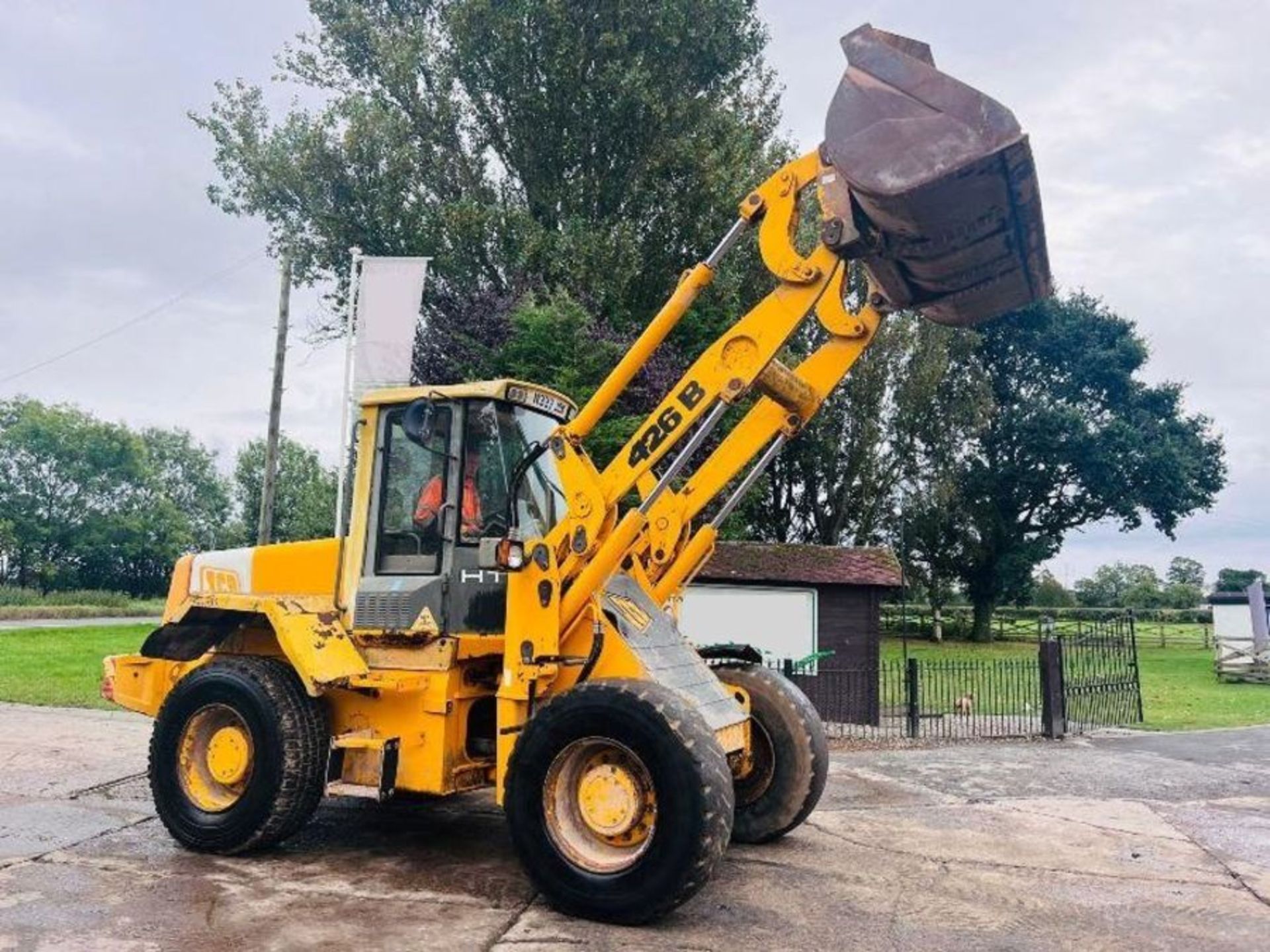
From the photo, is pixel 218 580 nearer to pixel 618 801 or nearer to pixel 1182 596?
pixel 618 801

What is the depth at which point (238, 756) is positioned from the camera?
20.2 feet

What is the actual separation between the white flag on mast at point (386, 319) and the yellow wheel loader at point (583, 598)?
4816mm

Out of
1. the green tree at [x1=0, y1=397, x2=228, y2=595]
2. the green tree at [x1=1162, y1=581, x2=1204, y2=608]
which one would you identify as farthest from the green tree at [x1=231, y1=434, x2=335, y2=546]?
the green tree at [x1=1162, y1=581, x2=1204, y2=608]

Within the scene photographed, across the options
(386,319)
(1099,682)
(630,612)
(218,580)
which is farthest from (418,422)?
(1099,682)

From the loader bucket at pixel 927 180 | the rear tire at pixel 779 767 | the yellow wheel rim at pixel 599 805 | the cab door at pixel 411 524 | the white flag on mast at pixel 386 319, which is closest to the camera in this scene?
the loader bucket at pixel 927 180

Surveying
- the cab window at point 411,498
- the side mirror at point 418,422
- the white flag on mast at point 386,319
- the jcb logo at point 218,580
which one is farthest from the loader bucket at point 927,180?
the white flag on mast at point 386,319

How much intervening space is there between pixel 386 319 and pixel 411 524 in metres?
6.42

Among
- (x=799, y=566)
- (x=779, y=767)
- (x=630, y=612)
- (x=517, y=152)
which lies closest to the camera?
(x=630, y=612)

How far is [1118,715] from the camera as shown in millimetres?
14289

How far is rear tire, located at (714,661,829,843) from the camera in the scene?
21.4 feet

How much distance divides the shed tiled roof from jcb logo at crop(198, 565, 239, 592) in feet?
26.0

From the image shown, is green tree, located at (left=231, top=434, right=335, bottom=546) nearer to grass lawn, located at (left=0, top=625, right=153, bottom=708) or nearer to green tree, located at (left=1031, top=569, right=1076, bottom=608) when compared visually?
grass lawn, located at (left=0, top=625, right=153, bottom=708)

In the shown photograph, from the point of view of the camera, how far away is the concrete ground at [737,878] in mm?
4797

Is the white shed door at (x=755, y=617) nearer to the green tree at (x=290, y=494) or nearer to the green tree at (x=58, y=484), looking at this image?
the green tree at (x=290, y=494)
